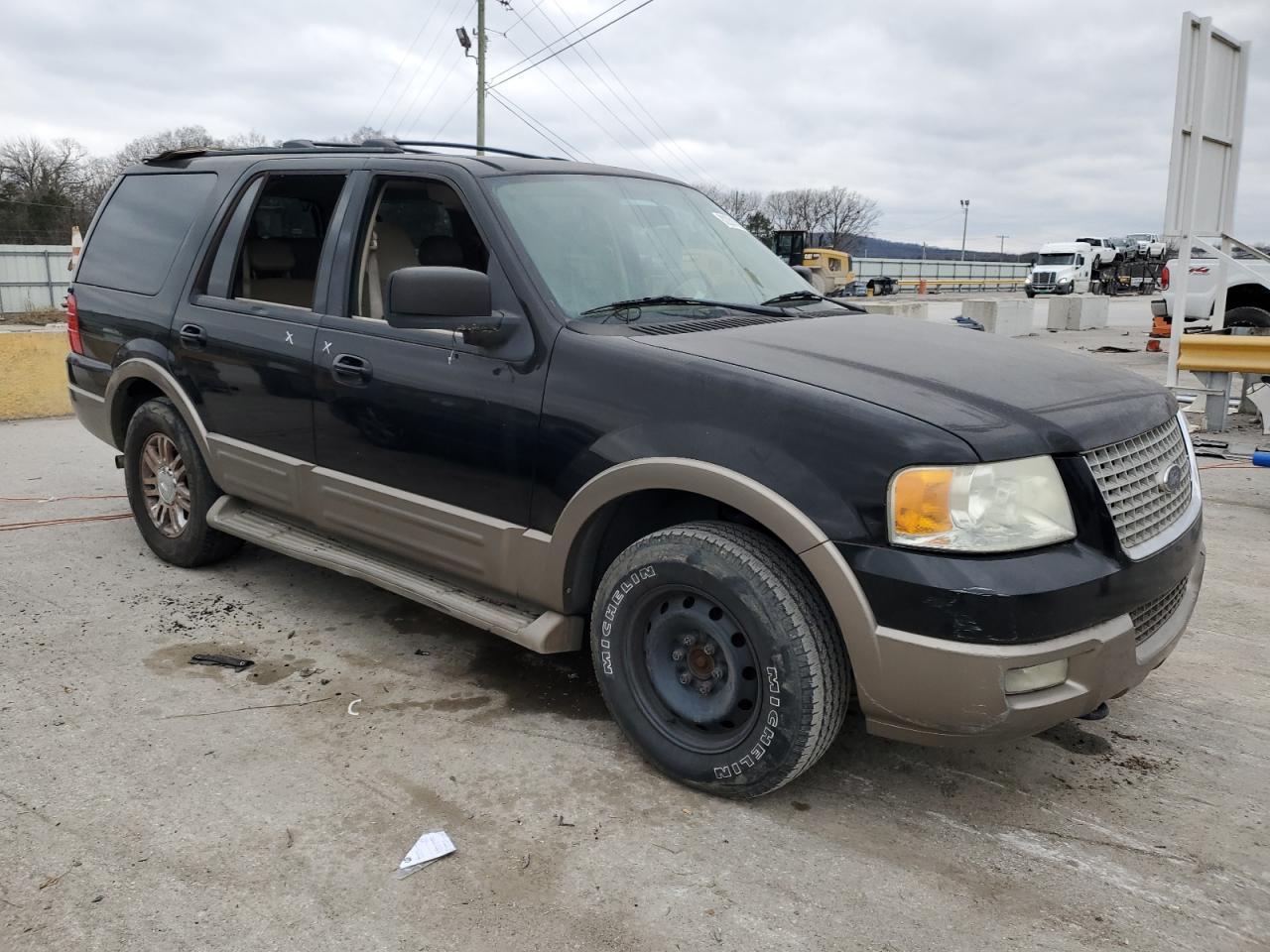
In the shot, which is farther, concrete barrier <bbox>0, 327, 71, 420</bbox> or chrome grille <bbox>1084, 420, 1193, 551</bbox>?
concrete barrier <bbox>0, 327, 71, 420</bbox>

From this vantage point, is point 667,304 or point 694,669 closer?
point 694,669

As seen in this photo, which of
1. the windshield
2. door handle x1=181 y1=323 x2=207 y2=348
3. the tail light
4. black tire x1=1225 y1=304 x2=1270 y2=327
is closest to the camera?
the windshield

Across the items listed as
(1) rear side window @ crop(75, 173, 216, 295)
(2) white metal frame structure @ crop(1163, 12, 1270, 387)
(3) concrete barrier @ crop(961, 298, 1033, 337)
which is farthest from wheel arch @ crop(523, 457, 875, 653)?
(3) concrete barrier @ crop(961, 298, 1033, 337)

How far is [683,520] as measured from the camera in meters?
3.22

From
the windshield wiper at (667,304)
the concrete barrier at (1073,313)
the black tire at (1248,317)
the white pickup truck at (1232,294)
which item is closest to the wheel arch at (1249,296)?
the white pickup truck at (1232,294)

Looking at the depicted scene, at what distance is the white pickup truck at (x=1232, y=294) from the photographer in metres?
12.3

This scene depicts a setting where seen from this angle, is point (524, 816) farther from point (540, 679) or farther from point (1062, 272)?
point (1062, 272)

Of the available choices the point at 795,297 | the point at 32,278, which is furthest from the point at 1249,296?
the point at 32,278

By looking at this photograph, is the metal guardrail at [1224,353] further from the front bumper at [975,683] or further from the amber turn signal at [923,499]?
the amber turn signal at [923,499]

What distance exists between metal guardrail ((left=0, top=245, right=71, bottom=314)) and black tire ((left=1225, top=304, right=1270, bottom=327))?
34388 millimetres

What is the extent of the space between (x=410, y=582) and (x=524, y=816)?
1.15 metres

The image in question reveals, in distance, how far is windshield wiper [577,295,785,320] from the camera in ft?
11.4

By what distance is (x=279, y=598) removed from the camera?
15.7 ft

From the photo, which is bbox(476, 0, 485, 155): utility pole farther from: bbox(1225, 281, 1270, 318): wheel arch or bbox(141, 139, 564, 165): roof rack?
bbox(141, 139, 564, 165): roof rack
